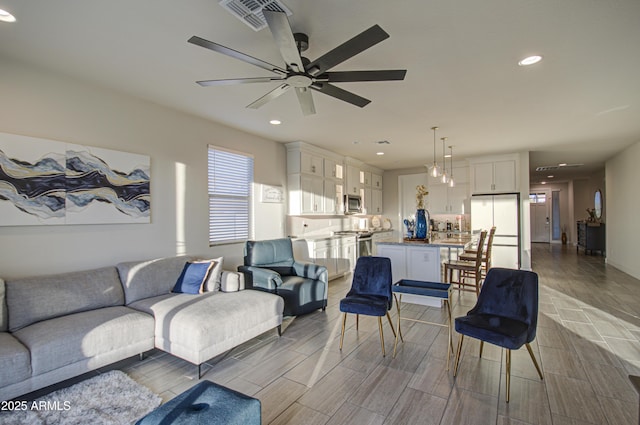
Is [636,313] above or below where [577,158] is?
below

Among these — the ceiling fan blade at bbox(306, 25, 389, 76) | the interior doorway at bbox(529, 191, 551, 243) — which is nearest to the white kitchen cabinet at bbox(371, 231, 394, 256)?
the ceiling fan blade at bbox(306, 25, 389, 76)

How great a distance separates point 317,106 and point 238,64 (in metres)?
1.27

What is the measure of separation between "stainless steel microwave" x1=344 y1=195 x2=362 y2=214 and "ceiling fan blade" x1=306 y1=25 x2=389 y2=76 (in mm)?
4954

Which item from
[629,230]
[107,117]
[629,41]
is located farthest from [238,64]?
[629,230]

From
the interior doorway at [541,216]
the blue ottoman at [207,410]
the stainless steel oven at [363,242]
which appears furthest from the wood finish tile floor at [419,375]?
the interior doorway at [541,216]

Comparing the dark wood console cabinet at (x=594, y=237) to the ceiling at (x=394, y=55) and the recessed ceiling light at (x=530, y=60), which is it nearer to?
the ceiling at (x=394, y=55)

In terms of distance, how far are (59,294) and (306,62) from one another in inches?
113

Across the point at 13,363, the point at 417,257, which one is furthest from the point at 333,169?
the point at 13,363

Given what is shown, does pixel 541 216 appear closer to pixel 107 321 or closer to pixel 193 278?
pixel 193 278

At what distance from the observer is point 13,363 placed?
203cm

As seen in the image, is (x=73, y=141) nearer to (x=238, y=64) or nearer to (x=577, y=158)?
(x=238, y=64)

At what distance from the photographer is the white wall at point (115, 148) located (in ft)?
9.04

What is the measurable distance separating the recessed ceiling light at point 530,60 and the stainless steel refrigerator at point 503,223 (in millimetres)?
4481

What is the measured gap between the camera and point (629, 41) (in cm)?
236
